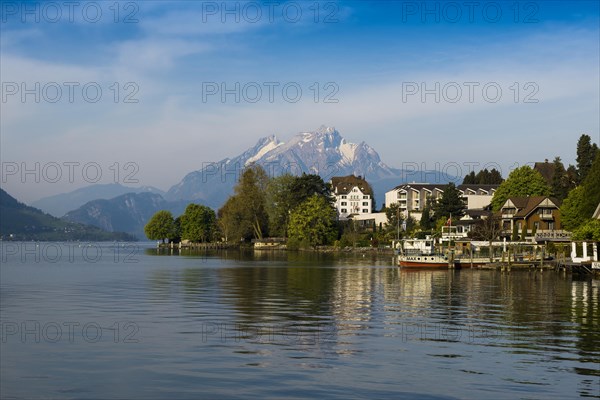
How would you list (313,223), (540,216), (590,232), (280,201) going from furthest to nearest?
1. (280,201)
2. (313,223)
3. (540,216)
4. (590,232)

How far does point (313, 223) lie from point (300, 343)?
5995 inches

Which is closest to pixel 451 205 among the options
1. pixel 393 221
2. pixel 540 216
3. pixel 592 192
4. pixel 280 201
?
pixel 393 221

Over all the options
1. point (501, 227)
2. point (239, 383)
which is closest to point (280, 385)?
point (239, 383)

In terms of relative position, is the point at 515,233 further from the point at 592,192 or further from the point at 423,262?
the point at 423,262

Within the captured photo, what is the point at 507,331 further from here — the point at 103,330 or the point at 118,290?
the point at 118,290

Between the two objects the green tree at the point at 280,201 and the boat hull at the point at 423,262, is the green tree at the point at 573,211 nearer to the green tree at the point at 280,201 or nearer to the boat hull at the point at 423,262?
the boat hull at the point at 423,262

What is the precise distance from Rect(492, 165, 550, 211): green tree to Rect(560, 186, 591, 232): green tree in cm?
3888

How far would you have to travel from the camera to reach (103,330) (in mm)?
38406

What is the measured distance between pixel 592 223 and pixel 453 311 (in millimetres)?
39984

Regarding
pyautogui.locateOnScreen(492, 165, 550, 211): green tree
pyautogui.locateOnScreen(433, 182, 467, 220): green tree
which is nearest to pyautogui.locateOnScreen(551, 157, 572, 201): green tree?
pyautogui.locateOnScreen(492, 165, 550, 211): green tree

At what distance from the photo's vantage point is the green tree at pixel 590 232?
3146 inches

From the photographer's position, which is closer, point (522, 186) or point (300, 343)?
point (300, 343)

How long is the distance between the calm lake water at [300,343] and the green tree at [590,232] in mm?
18769

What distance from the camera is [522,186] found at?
15638 centimetres
